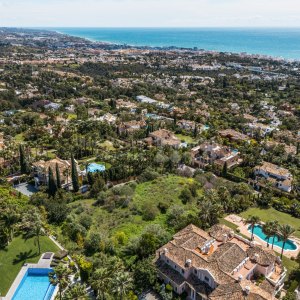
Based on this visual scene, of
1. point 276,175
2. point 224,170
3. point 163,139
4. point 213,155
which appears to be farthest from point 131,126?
point 276,175

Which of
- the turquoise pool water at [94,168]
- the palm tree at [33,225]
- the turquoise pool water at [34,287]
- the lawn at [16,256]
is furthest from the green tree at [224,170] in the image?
the turquoise pool water at [34,287]

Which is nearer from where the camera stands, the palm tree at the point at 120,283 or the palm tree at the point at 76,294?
the palm tree at the point at 76,294

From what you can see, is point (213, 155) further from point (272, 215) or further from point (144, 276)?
point (144, 276)

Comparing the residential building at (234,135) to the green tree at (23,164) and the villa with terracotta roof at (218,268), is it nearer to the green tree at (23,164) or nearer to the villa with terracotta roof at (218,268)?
the villa with terracotta roof at (218,268)

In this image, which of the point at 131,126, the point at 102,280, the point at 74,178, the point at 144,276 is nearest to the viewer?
the point at 102,280

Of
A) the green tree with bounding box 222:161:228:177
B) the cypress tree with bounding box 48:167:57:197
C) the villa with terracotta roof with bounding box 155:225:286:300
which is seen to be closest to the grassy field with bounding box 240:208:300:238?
the villa with terracotta roof with bounding box 155:225:286:300

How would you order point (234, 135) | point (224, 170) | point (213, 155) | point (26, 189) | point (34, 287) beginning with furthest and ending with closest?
point (234, 135), point (213, 155), point (224, 170), point (26, 189), point (34, 287)
